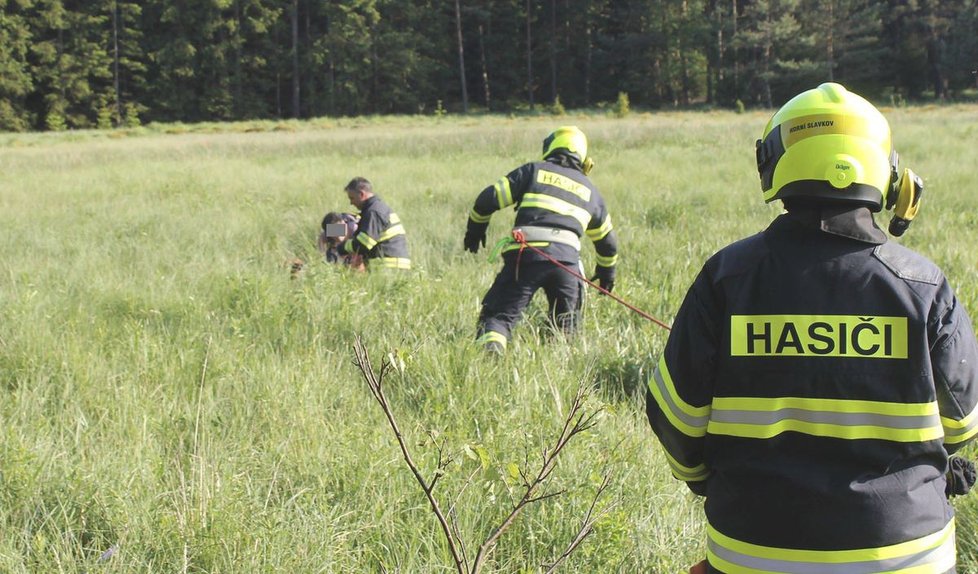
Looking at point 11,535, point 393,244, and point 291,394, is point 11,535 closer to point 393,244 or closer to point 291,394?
point 291,394

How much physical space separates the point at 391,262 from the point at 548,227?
2.15 metres

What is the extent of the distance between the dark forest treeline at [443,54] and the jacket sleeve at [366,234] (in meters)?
34.8

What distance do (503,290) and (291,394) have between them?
1654 mm

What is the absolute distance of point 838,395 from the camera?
59.4 inches

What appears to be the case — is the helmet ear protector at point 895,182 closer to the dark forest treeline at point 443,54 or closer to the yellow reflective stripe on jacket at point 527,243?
the yellow reflective stripe on jacket at point 527,243

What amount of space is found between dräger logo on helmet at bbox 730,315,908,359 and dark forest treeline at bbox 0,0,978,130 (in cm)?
3898

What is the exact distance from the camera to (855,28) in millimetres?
41031

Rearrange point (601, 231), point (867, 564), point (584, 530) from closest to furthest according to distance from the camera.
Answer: point (584, 530) < point (867, 564) < point (601, 231)

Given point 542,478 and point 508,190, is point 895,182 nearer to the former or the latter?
point 542,478

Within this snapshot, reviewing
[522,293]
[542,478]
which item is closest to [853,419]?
[542,478]

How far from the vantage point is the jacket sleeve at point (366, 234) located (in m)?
6.51

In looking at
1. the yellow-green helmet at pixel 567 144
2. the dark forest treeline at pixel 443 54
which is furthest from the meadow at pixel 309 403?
the dark forest treeline at pixel 443 54

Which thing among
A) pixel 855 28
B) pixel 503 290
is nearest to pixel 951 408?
pixel 503 290

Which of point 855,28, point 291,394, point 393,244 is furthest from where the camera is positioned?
point 855,28
